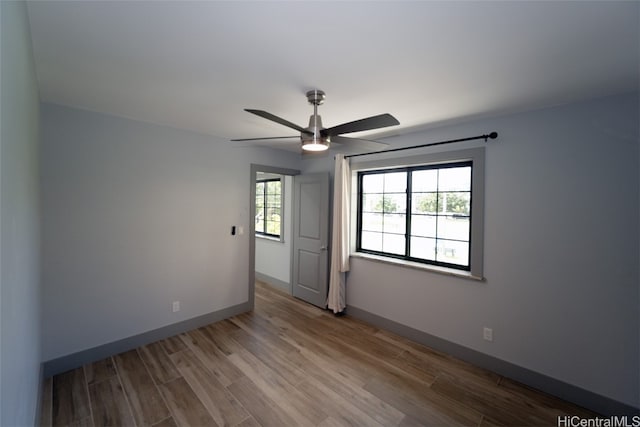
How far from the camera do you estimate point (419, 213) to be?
325cm

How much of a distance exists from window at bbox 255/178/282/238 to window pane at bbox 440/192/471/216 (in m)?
2.88

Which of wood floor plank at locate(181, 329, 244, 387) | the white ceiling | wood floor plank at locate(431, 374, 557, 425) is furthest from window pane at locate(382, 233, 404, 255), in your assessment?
wood floor plank at locate(181, 329, 244, 387)

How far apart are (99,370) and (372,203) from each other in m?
3.43


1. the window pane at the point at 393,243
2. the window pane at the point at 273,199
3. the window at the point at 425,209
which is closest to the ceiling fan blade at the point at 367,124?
the window at the point at 425,209

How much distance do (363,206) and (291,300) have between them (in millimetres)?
1899

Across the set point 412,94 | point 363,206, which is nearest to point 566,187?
point 412,94

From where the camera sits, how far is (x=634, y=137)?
1974 millimetres

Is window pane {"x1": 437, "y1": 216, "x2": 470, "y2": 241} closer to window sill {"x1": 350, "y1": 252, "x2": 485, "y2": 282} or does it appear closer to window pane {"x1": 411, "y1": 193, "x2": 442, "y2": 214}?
window pane {"x1": 411, "y1": 193, "x2": 442, "y2": 214}

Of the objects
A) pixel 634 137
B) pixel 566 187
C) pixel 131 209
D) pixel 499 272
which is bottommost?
pixel 499 272

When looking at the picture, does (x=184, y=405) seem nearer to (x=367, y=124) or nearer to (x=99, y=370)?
(x=99, y=370)

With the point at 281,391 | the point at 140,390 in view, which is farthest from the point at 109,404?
the point at 281,391

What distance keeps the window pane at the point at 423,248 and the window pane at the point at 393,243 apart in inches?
6.1

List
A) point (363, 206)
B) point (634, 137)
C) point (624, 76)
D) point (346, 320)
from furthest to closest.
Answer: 1. point (363, 206)
2. point (346, 320)
3. point (634, 137)
4. point (624, 76)

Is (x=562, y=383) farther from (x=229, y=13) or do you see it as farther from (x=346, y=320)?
(x=229, y=13)
